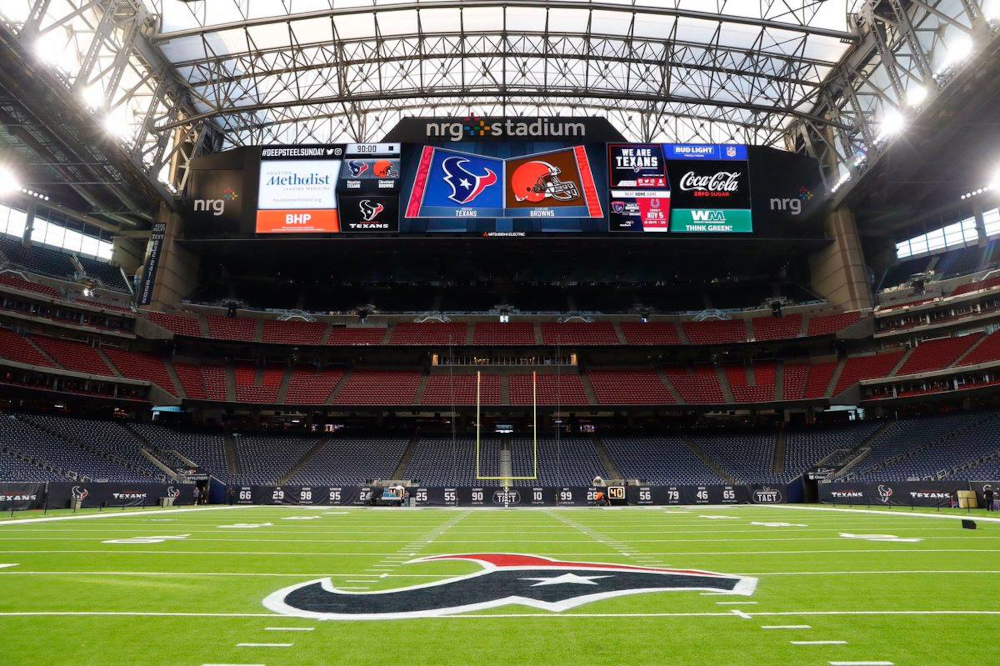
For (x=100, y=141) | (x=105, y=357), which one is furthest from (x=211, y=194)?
(x=105, y=357)

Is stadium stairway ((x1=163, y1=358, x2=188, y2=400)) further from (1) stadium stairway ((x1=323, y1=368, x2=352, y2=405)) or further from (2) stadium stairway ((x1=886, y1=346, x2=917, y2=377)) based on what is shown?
(2) stadium stairway ((x1=886, y1=346, x2=917, y2=377))

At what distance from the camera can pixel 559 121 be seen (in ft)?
127

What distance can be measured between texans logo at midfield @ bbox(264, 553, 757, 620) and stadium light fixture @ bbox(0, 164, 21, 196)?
39.6 m

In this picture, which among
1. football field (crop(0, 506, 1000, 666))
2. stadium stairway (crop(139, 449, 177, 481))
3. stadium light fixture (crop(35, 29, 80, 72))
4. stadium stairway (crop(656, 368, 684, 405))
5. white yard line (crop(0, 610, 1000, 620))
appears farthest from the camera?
stadium stairway (crop(656, 368, 684, 405))

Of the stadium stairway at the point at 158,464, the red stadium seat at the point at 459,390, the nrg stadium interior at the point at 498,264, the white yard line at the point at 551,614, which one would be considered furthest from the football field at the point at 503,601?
the red stadium seat at the point at 459,390

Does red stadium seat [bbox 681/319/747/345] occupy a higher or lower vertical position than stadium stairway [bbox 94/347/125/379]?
higher

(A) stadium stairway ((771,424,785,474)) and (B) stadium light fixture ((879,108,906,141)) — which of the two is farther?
(A) stadium stairway ((771,424,785,474))

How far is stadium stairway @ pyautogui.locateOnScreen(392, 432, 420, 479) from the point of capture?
116 ft

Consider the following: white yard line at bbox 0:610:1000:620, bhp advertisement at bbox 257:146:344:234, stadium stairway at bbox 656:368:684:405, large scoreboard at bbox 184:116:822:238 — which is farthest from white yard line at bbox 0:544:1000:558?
bhp advertisement at bbox 257:146:344:234

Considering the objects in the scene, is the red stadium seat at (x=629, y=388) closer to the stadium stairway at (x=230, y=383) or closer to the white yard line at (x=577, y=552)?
Result: the stadium stairway at (x=230, y=383)

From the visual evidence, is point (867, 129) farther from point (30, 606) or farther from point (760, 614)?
point (30, 606)

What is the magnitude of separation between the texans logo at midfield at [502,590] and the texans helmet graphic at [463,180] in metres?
32.5

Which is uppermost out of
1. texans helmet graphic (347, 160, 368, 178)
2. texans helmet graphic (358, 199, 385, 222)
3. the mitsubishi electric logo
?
the mitsubishi electric logo

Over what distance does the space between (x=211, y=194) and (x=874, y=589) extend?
42295 millimetres
